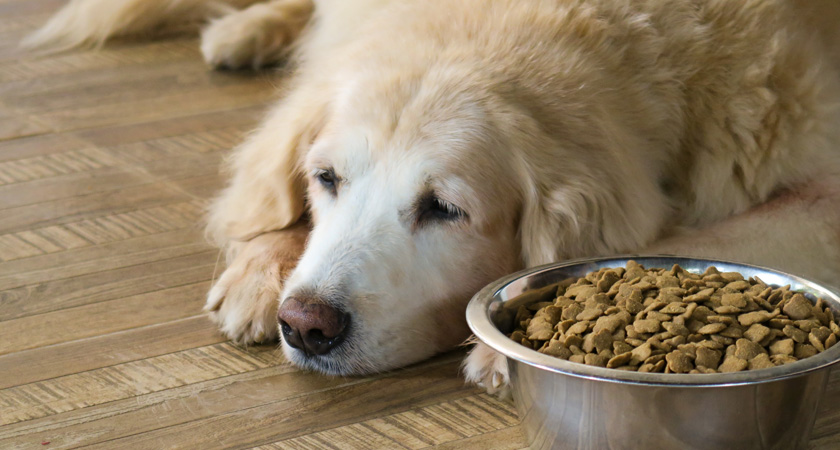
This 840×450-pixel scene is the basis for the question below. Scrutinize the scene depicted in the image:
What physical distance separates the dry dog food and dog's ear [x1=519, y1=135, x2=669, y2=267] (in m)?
0.21

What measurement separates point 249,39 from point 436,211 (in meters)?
2.24

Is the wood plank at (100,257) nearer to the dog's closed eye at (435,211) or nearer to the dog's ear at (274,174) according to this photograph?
the dog's ear at (274,174)

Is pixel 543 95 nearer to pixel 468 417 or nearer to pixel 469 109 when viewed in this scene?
pixel 469 109

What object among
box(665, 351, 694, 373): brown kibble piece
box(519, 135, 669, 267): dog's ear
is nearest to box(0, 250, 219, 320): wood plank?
box(519, 135, 669, 267): dog's ear

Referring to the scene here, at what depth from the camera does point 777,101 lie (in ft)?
6.78

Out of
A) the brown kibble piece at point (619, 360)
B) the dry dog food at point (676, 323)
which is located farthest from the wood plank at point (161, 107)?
the brown kibble piece at point (619, 360)

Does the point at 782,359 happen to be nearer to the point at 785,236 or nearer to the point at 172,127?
the point at 785,236

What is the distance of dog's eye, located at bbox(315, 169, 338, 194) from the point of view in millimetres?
1961

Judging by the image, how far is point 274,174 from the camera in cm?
223

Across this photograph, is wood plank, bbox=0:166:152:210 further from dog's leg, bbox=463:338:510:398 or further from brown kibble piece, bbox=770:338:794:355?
brown kibble piece, bbox=770:338:794:355

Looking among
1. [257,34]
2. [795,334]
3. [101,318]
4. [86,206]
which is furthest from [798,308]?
[257,34]

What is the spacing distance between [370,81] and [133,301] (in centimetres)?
83

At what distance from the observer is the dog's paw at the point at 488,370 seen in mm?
1772

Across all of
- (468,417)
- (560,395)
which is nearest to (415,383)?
(468,417)
